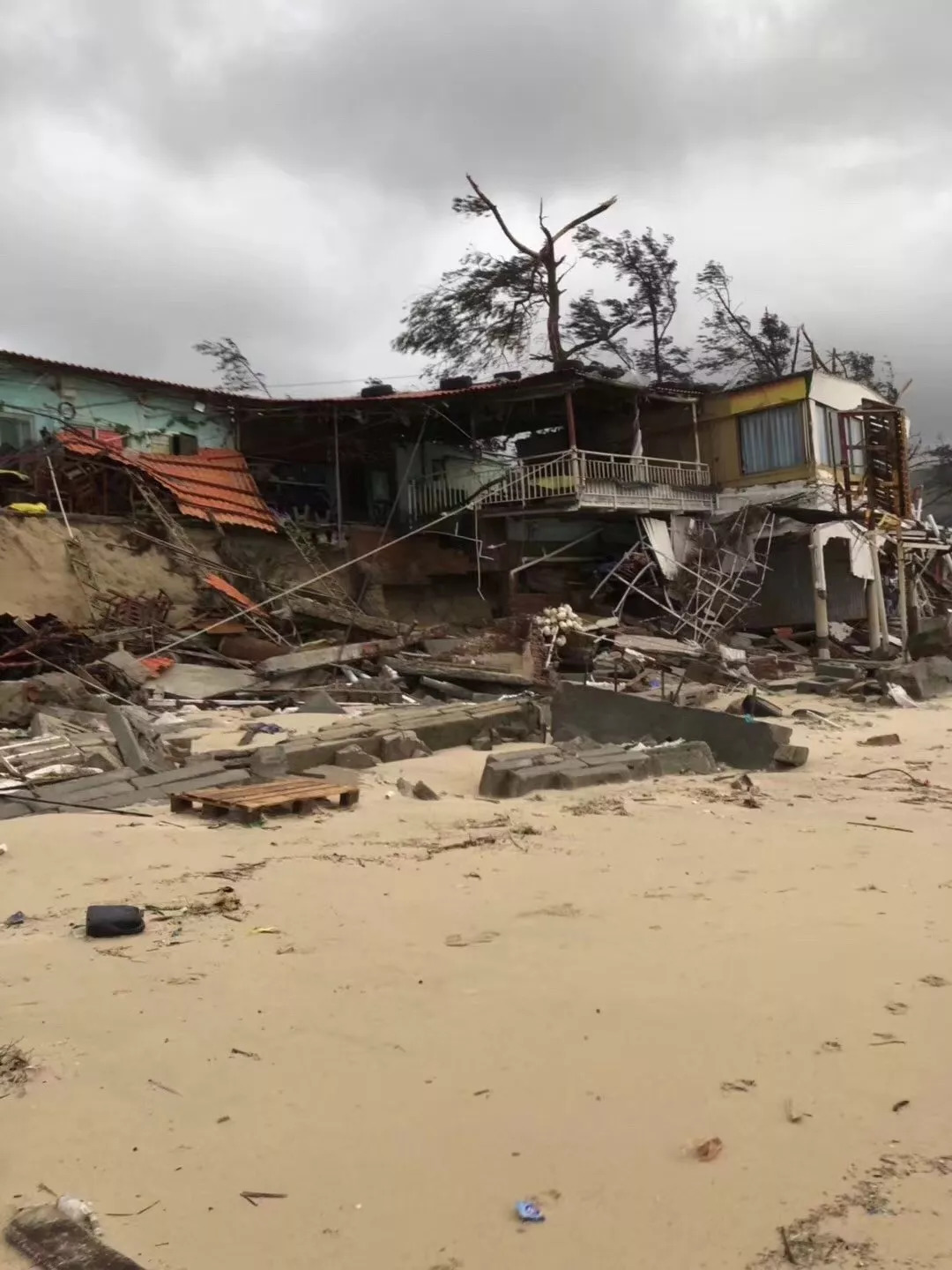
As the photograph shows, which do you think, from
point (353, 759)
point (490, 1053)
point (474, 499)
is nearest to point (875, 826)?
point (490, 1053)

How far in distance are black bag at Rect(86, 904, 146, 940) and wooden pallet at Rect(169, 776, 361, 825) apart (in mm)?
2365

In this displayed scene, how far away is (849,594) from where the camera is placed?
85.6ft

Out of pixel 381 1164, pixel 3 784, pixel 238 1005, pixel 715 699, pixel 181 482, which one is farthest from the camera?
pixel 181 482

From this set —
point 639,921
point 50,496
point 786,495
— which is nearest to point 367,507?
point 50,496

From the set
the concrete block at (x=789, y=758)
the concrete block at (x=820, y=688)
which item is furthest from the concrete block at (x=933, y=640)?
the concrete block at (x=789, y=758)

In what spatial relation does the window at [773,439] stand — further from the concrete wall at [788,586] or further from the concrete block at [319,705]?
the concrete block at [319,705]

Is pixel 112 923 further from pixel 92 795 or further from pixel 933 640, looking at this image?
pixel 933 640

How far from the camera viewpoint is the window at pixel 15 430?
19.1m

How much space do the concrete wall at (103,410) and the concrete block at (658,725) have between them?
520 inches

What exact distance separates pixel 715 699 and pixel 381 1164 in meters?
12.9

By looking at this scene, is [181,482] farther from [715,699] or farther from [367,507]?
[715,699]

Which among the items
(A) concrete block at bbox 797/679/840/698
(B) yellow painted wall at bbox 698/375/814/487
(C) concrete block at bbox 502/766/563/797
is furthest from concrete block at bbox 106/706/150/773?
(B) yellow painted wall at bbox 698/375/814/487

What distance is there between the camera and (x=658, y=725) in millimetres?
10758

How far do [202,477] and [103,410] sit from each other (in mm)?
2534
